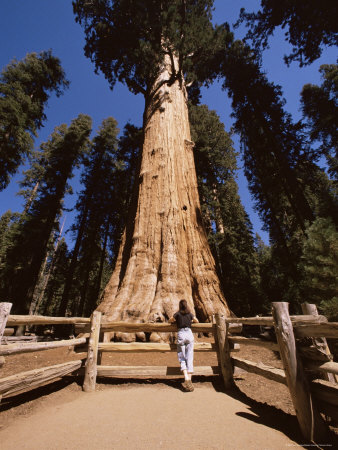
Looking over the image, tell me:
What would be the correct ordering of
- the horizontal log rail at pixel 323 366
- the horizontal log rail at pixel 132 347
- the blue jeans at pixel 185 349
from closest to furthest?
the horizontal log rail at pixel 323 366 < the blue jeans at pixel 185 349 < the horizontal log rail at pixel 132 347

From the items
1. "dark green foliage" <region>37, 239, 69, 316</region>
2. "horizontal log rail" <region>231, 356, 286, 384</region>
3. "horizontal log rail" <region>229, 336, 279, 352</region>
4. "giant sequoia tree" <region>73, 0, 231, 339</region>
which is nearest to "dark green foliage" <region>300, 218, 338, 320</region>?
"giant sequoia tree" <region>73, 0, 231, 339</region>

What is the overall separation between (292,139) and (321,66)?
8.21 metres

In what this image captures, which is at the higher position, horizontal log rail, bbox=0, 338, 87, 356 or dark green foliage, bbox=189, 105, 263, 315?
dark green foliage, bbox=189, 105, 263, 315

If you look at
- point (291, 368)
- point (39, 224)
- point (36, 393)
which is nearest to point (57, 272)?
point (39, 224)

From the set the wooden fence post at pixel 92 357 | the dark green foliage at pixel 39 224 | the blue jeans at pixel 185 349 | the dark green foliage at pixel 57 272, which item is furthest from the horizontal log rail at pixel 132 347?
the dark green foliage at pixel 57 272

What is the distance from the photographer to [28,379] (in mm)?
2875

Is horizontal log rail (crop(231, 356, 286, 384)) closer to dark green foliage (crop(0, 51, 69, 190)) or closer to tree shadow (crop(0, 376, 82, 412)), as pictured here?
tree shadow (crop(0, 376, 82, 412))

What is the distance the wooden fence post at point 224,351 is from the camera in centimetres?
378

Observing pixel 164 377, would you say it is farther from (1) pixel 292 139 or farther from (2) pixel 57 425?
(1) pixel 292 139

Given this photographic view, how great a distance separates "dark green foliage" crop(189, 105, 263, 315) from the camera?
16.2 metres

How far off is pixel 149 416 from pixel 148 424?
0.20 meters

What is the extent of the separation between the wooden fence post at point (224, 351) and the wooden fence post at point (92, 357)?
227cm

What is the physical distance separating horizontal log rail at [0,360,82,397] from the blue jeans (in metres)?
1.92

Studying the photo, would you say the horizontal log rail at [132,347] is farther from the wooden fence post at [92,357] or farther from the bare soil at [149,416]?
the bare soil at [149,416]
